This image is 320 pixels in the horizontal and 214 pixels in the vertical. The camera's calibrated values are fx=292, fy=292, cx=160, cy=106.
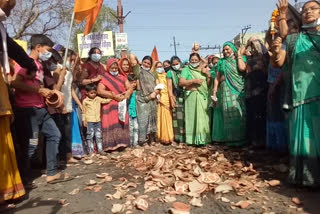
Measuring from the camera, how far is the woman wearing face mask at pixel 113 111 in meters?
5.87


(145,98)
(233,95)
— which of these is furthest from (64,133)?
(233,95)

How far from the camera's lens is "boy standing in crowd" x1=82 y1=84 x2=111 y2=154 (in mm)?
5719

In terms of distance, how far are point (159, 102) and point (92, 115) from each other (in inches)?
68.0

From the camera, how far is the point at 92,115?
18.7 ft

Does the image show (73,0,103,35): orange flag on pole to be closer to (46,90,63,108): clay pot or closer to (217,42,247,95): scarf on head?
(46,90,63,108): clay pot

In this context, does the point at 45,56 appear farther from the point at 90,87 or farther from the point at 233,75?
the point at 233,75

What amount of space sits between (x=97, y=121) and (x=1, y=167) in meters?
2.69

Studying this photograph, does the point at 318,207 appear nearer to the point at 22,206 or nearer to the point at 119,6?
the point at 22,206

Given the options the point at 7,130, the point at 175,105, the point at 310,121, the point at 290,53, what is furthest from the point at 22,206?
the point at 175,105

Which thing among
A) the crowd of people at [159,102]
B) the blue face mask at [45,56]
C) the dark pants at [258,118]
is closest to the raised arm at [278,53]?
the crowd of people at [159,102]

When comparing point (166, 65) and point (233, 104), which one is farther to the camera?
point (166, 65)

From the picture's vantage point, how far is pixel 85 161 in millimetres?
5258

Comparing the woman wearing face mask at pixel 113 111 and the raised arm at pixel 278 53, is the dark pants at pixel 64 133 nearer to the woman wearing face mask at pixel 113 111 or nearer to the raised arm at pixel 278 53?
the woman wearing face mask at pixel 113 111

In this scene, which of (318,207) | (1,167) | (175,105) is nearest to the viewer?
(318,207)
